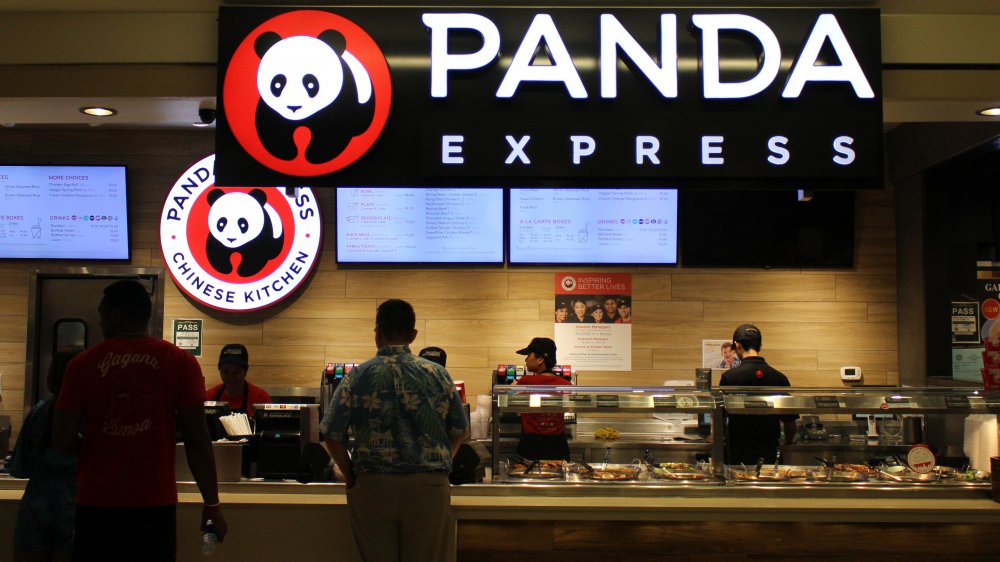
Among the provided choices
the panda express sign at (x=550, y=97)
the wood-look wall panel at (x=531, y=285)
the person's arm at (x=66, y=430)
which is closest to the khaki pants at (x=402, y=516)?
the person's arm at (x=66, y=430)

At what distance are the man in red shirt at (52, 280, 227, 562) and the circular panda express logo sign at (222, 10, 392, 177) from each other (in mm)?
958

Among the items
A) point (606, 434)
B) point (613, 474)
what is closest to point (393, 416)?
point (613, 474)

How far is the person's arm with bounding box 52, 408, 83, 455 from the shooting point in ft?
8.45

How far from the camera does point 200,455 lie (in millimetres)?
2674

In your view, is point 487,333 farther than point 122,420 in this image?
Yes

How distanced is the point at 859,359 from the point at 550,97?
4.20 meters

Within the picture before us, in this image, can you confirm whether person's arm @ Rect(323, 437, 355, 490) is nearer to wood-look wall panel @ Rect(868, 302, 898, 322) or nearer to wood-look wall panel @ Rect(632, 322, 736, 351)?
wood-look wall panel @ Rect(632, 322, 736, 351)

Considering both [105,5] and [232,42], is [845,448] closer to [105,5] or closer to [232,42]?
[232,42]

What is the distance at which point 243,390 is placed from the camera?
5.45 metres

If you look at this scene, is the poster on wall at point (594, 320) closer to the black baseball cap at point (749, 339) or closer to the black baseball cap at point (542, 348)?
the black baseball cap at point (749, 339)

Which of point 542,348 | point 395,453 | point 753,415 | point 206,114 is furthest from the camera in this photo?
point 542,348

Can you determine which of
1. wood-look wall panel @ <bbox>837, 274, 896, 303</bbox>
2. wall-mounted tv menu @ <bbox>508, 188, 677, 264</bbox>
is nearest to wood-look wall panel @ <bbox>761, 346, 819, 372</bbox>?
wood-look wall panel @ <bbox>837, 274, 896, 303</bbox>

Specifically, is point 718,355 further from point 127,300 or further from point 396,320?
point 127,300

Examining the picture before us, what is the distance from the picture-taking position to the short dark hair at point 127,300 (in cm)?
265
